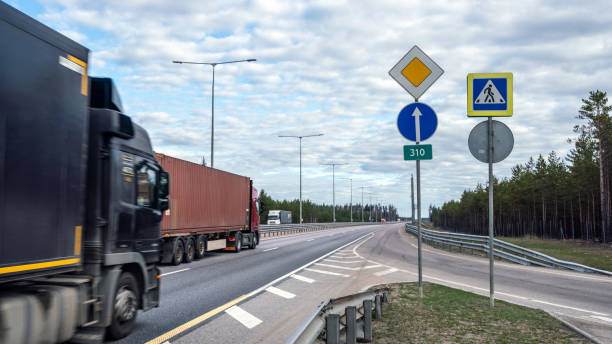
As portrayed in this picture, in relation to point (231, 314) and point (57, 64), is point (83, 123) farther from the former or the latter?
point (231, 314)

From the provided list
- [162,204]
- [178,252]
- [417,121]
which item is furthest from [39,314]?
[178,252]

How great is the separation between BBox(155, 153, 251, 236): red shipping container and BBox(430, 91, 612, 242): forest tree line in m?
34.2

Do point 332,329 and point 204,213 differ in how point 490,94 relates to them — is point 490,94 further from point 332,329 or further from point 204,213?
point 204,213

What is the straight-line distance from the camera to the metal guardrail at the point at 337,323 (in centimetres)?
475

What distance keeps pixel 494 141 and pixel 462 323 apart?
3051 mm

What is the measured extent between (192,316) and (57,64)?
15.3 ft

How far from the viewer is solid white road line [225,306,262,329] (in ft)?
25.7

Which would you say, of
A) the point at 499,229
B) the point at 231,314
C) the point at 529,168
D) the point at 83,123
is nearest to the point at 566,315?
the point at 231,314

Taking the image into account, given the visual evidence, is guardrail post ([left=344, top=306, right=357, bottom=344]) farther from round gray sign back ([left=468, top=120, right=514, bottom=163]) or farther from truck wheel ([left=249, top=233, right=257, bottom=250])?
truck wheel ([left=249, top=233, right=257, bottom=250])

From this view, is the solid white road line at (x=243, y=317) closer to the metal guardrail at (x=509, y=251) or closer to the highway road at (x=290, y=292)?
the highway road at (x=290, y=292)

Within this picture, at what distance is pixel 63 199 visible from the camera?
5.19 metres

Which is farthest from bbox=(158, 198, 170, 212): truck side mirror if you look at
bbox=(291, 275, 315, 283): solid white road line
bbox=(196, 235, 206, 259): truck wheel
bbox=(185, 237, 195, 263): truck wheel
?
bbox=(196, 235, 206, 259): truck wheel

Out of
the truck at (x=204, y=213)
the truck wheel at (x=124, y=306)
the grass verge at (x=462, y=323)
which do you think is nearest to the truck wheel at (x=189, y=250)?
the truck at (x=204, y=213)

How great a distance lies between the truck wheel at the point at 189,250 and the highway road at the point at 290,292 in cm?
64
